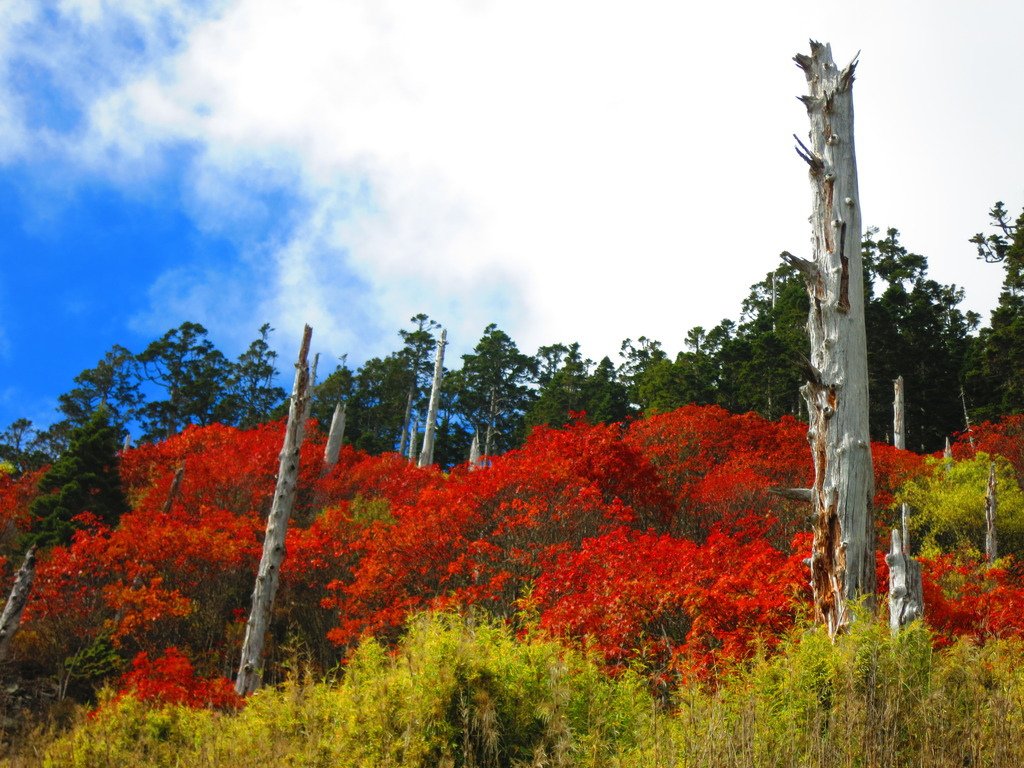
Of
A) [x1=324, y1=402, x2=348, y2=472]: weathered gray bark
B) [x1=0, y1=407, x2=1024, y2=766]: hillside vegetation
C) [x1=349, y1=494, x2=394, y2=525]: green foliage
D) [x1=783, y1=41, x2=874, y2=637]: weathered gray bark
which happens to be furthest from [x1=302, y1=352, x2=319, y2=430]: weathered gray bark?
[x1=324, y1=402, x2=348, y2=472]: weathered gray bark

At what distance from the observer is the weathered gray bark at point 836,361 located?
20.1 ft

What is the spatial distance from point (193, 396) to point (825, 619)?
3989cm

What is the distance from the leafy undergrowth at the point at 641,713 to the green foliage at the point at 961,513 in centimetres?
1287

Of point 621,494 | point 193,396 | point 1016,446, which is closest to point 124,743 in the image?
point 621,494

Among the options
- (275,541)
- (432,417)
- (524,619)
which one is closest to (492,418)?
(432,417)

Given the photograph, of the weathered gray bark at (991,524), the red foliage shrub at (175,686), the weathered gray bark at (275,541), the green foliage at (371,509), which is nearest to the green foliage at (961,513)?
the weathered gray bark at (991,524)

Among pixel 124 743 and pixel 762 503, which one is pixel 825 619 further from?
pixel 762 503

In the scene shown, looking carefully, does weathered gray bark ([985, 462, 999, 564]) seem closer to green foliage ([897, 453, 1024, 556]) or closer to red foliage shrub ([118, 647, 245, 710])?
green foliage ([897, 453, 1024, 556])

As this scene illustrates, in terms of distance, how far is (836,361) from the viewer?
259 inches

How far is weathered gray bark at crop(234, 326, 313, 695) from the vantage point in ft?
35.8

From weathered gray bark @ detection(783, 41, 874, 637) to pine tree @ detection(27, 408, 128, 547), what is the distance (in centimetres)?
1728

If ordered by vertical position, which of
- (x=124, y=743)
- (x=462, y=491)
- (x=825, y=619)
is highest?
(x=462, y=491)

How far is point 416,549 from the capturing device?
42.1 feet

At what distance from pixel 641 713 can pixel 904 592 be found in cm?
260
